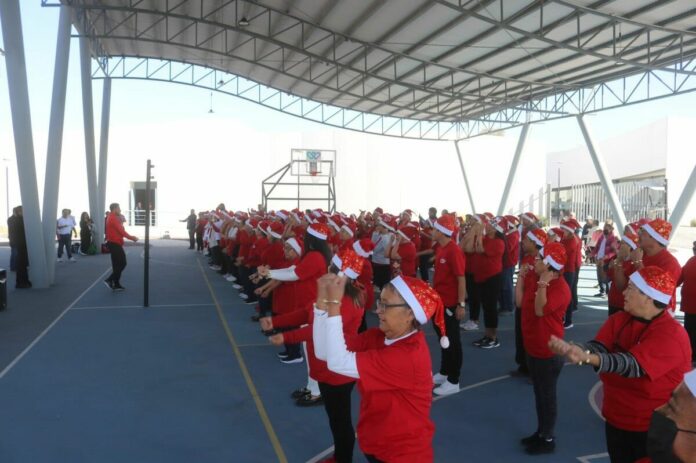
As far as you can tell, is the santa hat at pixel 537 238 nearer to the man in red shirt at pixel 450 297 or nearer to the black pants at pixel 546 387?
the man in red shirt at pixel 450 297

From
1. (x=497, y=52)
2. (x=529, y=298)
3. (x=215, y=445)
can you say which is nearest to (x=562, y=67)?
(x=497, y=52)

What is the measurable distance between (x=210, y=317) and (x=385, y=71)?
1454cm

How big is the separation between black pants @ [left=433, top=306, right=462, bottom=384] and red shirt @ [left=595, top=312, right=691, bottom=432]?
2.93 meters

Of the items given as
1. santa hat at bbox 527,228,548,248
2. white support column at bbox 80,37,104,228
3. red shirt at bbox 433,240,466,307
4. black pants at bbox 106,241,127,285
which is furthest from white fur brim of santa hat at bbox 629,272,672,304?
white support column at bbox 80,37,104,228

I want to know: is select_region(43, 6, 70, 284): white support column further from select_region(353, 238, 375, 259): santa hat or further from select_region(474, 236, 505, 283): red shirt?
select_region(474, 236, 505, 283): red shirt

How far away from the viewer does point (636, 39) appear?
604 inches

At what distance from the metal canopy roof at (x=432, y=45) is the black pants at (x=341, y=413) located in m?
11.2

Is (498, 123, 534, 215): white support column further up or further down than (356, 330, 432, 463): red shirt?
further up

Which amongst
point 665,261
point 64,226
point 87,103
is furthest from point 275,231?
point 87,103

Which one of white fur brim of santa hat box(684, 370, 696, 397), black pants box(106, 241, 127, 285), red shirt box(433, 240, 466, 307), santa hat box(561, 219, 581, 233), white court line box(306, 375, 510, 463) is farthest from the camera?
black pants box(106, 241, 127, 285)

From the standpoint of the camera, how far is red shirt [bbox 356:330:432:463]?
2686 millimetres

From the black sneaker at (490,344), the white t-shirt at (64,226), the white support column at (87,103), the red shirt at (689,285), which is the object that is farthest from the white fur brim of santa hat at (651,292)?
the white support column at (87,103)

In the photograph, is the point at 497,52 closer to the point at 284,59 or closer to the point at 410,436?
the point at 284,59

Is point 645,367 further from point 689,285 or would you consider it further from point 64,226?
point 64,226
